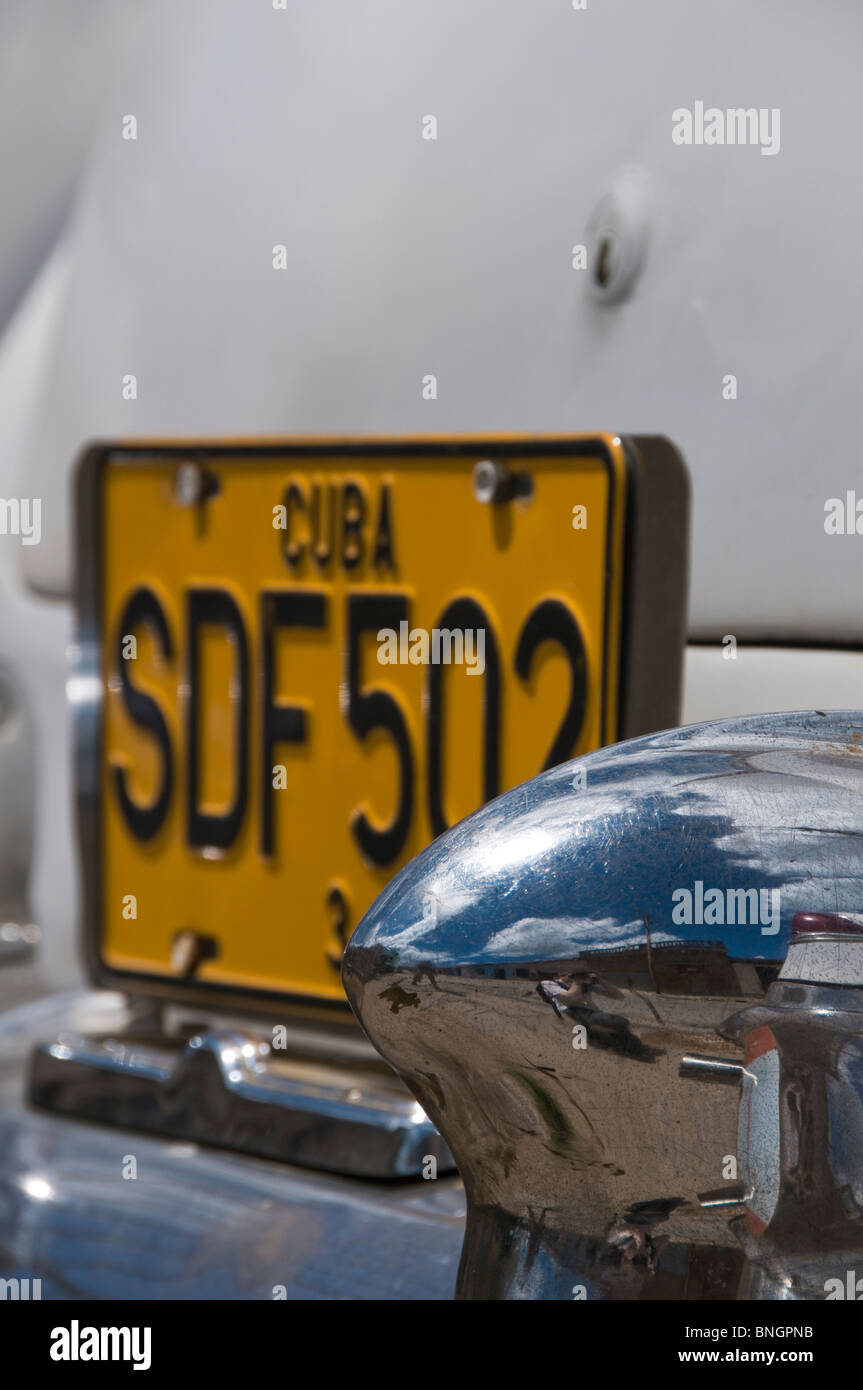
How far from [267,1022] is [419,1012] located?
0.73 metres

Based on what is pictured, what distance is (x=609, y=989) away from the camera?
63cm

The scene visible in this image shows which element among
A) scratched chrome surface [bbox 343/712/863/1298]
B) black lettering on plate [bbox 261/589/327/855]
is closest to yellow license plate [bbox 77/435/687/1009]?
black lettering on plate [bbox 261/589/327/855]

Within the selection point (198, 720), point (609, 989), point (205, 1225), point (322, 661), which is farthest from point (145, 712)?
point (609, 989)

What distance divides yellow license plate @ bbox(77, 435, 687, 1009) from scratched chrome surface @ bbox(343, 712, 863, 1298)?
461 millimetres

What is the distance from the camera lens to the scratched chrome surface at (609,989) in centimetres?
62

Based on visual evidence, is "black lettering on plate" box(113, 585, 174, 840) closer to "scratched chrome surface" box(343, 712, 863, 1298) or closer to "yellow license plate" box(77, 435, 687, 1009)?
"yellow license plate" box(77, 435, 687, 1009)

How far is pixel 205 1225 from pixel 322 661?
396 mm

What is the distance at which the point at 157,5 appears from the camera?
1.64 meters

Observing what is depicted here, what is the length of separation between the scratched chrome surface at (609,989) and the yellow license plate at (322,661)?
0.46 meters

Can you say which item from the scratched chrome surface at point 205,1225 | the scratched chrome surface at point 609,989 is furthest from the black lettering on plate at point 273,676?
the scratched chrome surface at point 609,989

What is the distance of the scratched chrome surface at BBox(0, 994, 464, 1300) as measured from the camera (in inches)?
42.6

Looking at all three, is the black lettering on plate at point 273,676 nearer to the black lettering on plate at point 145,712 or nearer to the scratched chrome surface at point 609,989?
the black lettering on plate at point 145,712
